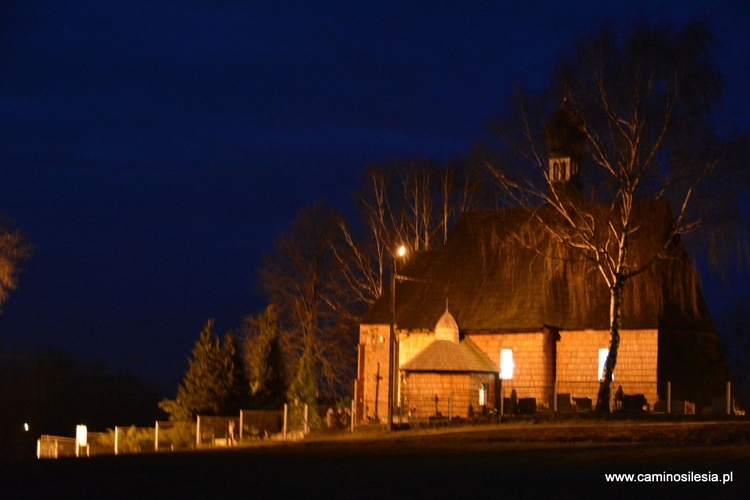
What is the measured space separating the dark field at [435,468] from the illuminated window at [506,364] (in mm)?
14324

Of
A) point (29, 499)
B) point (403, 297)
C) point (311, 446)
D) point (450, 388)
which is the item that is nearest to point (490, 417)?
point (450, 388)

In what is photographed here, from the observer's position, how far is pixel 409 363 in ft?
148

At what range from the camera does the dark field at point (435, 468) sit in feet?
58.6

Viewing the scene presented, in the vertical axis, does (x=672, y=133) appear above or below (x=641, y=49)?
below

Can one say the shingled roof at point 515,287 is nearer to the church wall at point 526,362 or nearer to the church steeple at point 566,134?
the church wall at point 526,362

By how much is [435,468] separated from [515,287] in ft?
85.4

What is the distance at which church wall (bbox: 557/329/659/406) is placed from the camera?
42.2 metres

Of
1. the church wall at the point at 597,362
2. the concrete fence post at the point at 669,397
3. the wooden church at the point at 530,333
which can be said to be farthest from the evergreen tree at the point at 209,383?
the concrete fence post at the point at 669,397

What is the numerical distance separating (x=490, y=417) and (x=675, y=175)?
33.5ft

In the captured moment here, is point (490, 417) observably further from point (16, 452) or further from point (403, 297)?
point (16, 452)

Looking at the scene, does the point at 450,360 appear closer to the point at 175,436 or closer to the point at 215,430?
the point at 215,430

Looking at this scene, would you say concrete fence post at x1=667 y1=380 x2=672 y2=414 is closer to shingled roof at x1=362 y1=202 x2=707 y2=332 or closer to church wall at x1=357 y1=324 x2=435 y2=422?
shingled roof at x1=362 y1=202 x2=707 y2=332

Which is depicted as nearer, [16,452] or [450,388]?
[450,388]

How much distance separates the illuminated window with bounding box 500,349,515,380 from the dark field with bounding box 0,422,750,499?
1432 cm
